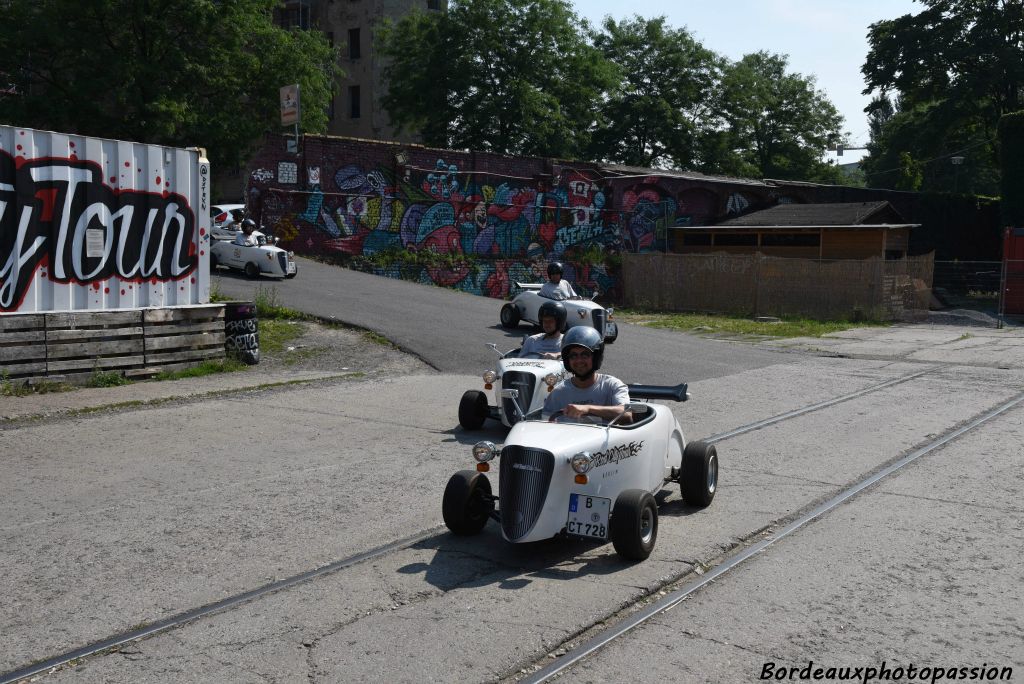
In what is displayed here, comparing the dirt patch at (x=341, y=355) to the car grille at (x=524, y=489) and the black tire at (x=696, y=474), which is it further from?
the car grille at (x=524, y=489)

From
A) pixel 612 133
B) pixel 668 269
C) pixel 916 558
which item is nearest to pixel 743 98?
pixel 612 133

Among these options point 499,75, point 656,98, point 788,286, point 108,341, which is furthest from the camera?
point 656,98

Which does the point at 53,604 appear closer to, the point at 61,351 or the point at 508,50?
the point at 61,351

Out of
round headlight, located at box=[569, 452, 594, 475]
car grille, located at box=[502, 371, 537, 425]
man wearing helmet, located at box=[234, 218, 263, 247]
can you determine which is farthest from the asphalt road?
round headlight, located at box=[569, 452, 594, 475]

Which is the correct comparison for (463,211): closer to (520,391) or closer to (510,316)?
(510,316)

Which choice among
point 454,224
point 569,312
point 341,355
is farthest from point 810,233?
point 341,355

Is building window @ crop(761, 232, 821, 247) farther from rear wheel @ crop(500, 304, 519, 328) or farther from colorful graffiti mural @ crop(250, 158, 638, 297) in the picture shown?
rear wheel @ crop(500, 304, 519, 328)

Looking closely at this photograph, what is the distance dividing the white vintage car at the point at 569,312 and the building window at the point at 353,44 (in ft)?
153

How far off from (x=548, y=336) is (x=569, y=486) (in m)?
5.15

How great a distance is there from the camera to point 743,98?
211ft

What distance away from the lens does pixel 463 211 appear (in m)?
38.5

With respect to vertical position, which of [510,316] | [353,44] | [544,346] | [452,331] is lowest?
[452,331]

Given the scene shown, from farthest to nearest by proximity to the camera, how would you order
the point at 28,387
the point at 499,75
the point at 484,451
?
the point at 499,75 → the point at 28,387 → the point at 484,451

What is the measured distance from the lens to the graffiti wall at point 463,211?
3353 centimetres
